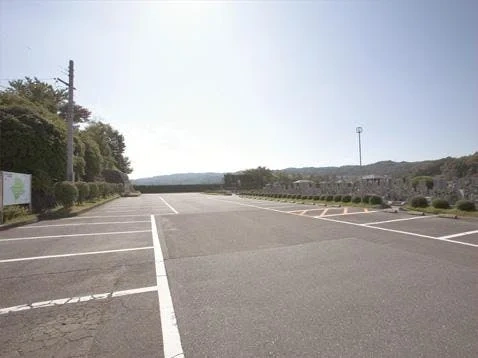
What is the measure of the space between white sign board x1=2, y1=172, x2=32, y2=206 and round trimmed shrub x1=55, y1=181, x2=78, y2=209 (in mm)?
1943

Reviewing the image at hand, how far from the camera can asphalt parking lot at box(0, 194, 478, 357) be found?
10.9 ft

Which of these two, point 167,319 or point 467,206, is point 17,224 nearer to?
point 167,319

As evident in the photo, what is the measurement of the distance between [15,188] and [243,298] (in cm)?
1436

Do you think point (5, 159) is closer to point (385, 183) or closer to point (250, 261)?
point (250, 261)

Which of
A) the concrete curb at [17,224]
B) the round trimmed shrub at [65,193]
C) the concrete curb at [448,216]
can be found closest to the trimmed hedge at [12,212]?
the concrete curb at [17,224]

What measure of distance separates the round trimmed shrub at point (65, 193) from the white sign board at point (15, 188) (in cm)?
194

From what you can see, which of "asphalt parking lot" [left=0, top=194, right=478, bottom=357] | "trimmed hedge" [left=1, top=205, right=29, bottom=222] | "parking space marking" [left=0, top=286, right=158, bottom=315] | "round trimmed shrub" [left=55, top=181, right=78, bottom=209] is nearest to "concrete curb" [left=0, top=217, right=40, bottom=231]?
"trimmed hedge" [left=1, top=205, right=29, bottom=222]

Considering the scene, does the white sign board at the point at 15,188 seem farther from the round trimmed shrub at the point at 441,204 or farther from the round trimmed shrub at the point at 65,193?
the round trimmed shrub at the point at 441,204

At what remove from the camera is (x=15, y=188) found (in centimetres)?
1493

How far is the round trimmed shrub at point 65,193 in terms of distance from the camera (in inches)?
730

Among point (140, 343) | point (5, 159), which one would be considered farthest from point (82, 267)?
point (5, 159)

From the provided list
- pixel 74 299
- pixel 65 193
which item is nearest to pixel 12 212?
pixel 65 193

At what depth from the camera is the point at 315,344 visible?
3289 mm

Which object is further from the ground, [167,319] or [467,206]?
[467,206]
